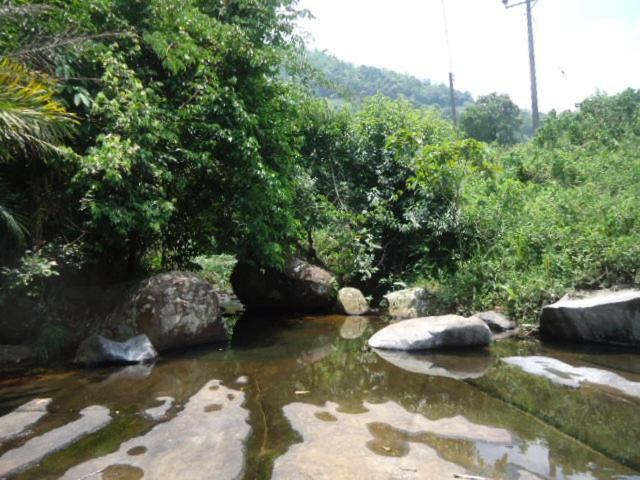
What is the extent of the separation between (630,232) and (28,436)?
865 cm

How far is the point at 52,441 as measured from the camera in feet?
13.5

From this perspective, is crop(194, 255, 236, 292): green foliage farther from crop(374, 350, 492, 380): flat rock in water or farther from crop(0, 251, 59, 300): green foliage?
crop(374, 350, 492, 380): flat rock in water

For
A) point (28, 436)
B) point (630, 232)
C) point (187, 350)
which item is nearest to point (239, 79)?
point (187, 350)

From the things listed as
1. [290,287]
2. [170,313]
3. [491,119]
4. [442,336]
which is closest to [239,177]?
[170,313]

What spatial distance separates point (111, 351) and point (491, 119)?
34.8 meters

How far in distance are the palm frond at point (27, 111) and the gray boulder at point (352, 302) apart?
6487 mm

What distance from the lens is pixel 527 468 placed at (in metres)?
3.54

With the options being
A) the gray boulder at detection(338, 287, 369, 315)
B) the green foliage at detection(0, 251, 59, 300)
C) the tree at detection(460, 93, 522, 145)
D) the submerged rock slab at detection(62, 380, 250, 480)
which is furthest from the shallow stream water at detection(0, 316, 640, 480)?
the tree at detection(460, 93, 522, 145)

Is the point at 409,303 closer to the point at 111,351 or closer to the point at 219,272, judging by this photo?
the point at 111,351

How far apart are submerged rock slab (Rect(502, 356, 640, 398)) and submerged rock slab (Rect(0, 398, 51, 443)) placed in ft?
17.4

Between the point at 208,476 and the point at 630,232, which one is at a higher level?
the point at 630,232

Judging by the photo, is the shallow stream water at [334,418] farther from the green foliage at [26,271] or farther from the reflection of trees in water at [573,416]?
the green foliage at [26,271]

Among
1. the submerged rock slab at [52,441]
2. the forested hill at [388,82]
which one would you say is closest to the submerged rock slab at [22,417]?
the submerged rock slab at [52,441]

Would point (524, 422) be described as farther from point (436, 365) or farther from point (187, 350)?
point (187, 350)
